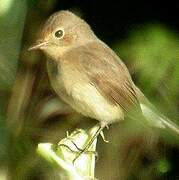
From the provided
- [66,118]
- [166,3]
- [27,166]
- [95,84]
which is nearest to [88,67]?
[95,84]

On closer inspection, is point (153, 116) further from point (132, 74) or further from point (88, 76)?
point (88, 76)

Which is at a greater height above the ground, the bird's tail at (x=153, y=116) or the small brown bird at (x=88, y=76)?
the small brown bird at (x=88, y=76)

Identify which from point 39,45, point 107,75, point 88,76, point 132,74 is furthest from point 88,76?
point 39,45

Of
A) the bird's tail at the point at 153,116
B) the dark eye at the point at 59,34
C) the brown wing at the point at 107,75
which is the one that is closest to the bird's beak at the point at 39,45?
the dark eye at the point at 59,34

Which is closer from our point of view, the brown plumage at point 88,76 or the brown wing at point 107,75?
the brown plumage at point 88,76

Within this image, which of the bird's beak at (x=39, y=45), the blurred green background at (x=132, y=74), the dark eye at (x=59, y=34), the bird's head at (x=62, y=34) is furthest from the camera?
the dark eye at (x=59, y=34)

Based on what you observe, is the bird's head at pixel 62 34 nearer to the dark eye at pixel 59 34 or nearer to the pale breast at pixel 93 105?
the dark eye at pixel 59 34
